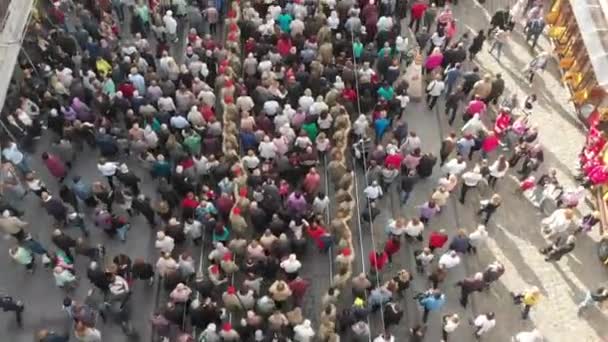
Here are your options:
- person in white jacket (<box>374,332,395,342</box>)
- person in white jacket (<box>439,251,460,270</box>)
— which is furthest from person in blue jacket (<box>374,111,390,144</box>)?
person in white jacket (<box>374,332,395,342</box>)

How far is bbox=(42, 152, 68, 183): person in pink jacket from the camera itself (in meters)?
15.6

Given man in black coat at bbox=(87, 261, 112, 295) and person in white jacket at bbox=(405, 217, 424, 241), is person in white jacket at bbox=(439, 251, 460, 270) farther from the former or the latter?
man in black coat at bbox=(87, 261, 112, 295)

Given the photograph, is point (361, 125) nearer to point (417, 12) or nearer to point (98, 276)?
point (417, 12)

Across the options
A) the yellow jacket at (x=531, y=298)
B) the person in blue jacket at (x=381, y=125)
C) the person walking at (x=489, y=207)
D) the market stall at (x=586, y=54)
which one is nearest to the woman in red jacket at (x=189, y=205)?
the person in blue jacket at (x=381, y=125)

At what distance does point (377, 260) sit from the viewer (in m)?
14.4

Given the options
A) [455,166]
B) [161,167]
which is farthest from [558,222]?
[161,167]

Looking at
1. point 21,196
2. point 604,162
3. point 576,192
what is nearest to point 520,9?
point 604,162

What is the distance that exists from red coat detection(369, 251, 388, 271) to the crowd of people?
2.3 inches

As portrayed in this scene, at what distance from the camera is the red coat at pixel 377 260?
1433 cm

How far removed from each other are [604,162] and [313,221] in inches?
308

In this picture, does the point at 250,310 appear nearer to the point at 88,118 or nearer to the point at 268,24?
the point at 88,118

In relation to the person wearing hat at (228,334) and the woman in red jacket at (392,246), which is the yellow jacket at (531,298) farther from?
the person wearing hat at (228,334)

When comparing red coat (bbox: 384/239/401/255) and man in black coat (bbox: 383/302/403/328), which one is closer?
man in black coat (bbox: 383/302/403/328)

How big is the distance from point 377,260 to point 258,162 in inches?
141
